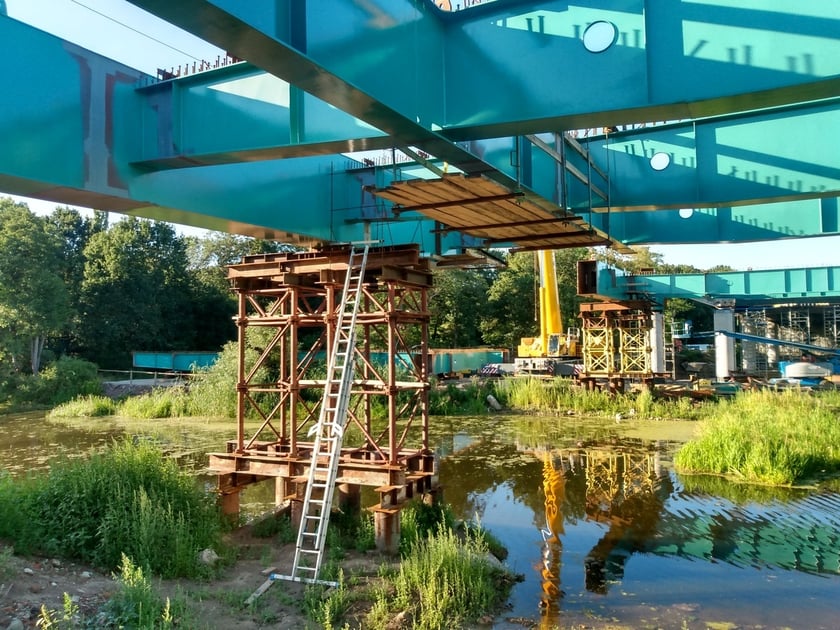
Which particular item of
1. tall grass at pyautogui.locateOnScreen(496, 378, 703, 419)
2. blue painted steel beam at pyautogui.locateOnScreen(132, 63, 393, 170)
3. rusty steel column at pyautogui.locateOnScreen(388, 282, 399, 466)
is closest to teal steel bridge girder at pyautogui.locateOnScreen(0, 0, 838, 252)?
blue painted steel beam at pyautogui.locateOnScreen(132, 63, 393, 170)

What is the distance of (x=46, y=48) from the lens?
555 centimetres

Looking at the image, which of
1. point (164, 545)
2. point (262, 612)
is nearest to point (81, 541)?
point (164, 545)

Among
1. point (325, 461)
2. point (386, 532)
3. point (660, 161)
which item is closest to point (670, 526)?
point (386, 532)

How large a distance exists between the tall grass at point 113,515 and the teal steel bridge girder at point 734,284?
1668 centimetres

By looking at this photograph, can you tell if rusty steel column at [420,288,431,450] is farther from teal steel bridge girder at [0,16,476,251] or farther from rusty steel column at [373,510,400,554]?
teal steel bridge girder at [0,16,476,251]

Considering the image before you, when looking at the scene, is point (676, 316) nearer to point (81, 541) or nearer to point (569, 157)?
point (569, 157)

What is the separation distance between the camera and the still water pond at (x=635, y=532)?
6.68 metres

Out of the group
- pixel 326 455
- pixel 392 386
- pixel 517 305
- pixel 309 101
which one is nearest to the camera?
pixel 309 101

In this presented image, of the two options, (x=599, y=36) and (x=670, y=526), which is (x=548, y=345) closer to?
(x=670, y=526)

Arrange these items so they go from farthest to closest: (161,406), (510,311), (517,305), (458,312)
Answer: (510,311)
(517,305)
(458,312)
(161,406)

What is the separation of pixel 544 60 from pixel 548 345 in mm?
26047

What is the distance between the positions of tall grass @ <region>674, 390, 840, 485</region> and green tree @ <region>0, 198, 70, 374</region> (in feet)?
88.8

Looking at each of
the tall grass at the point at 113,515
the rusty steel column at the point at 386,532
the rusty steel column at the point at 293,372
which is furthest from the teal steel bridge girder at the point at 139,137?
the rusty steel column at the point at 386,532

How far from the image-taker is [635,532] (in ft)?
30.3
